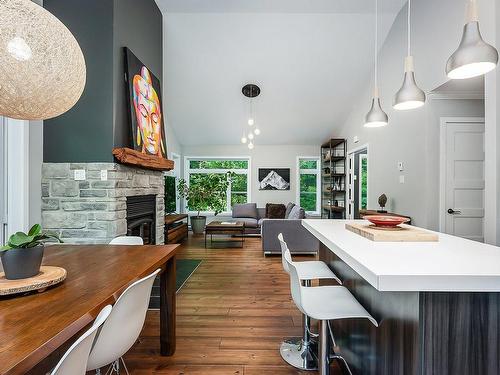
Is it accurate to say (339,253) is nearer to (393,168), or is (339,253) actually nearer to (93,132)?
(93,132)

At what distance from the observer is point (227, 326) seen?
8.38 feet

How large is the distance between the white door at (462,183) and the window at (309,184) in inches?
177

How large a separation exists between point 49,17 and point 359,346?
231cm

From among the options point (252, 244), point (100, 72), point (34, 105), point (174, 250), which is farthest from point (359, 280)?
point (252, 244)

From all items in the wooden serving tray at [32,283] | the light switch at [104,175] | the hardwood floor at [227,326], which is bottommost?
the hardwood floor at [227,326]

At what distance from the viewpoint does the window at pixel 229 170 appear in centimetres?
819

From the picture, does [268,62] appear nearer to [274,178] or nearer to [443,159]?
[443,159]

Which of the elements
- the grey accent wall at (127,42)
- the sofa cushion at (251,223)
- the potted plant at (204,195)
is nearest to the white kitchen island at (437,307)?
the grey accent wall at (127,42)

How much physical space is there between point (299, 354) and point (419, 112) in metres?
3.40

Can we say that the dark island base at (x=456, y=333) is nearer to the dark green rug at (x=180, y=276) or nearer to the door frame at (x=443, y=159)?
the dark green rug at (x=180, y=276)

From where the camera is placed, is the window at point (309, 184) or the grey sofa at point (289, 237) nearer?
the grey sofa at point (289, 237)

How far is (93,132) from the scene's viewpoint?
2855 mm

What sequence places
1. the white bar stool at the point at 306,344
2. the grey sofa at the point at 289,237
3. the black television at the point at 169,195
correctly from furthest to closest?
→ 1. the black television at the point at 169,195
2. the grey sofa at the point at 289,237
3. the white bar stool at the point at 306,344

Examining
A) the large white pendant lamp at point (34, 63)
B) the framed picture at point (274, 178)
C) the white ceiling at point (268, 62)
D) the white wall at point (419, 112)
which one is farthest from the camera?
the framed picture at point (274, 178)
